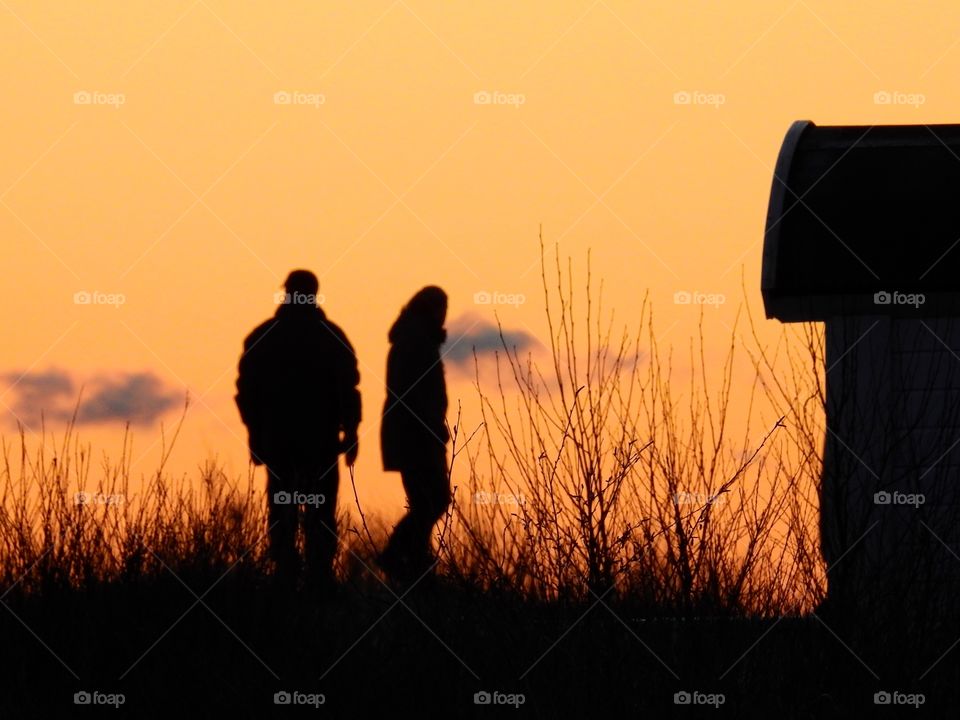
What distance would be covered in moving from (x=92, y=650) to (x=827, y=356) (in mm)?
5029

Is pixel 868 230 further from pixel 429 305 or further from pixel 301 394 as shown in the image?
pixel 301 394

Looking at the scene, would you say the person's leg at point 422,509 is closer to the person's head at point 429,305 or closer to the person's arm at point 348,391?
the person's arm at point 348,391

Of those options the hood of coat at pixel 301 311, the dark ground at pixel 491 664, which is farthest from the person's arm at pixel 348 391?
the dark ground at pixel 491 664

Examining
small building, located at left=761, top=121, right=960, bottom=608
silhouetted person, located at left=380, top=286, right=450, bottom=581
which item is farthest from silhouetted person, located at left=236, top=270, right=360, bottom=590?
small building, located at left=761, top=121, right=960, bottom=608

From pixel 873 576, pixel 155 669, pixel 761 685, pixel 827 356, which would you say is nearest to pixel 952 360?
pixel 827 356

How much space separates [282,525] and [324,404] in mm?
1125

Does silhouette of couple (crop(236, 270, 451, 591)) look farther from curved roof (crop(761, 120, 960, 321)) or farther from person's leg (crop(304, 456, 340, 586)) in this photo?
curved roof (crop(761, 120, 960, 321))

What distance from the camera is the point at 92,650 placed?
25.0 feet

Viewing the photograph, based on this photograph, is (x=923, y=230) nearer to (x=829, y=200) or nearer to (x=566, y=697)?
(x=829, y=200)

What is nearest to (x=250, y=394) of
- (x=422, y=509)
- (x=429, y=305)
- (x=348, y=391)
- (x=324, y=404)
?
(x=324, y=404)

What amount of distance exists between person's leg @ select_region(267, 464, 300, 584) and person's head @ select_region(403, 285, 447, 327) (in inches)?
54.4

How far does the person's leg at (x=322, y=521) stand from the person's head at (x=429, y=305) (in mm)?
1155

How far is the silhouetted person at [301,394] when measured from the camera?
9414 millimetres

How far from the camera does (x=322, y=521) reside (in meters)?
8.94
